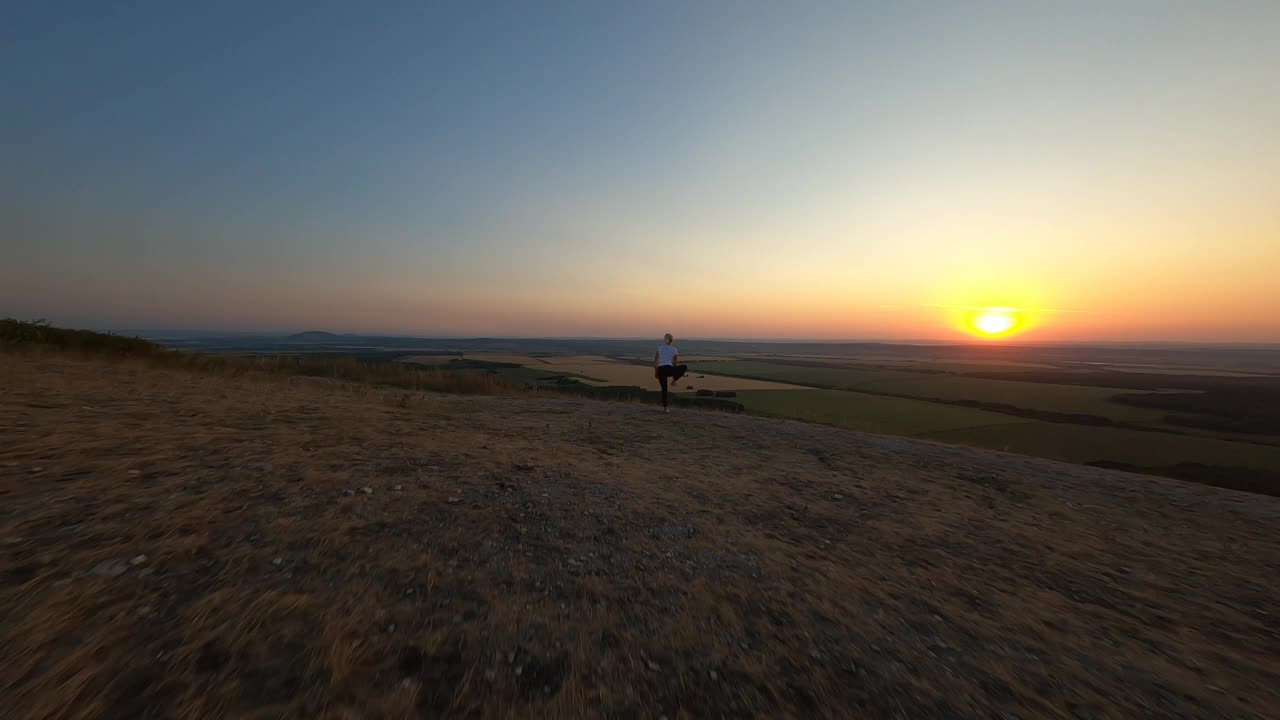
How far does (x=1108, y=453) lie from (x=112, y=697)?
26.5 metres

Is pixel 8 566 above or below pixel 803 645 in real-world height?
above

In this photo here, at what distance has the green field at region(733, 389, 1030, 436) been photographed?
22.1m

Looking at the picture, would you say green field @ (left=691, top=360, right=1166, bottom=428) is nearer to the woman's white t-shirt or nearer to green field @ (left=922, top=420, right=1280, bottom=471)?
green field @ (left=922, top=420, right=1280, bottom=471)

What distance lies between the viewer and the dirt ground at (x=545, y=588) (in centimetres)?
222

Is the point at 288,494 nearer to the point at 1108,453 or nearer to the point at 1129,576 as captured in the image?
the point at 1129,576

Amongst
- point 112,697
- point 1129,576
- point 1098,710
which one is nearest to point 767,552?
point 1098,710

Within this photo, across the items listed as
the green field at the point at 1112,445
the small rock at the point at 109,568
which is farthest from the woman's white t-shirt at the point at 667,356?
the small rock at the point at 109,568

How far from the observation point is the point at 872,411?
26.9 meters

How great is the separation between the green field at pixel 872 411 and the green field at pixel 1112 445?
1.47 m

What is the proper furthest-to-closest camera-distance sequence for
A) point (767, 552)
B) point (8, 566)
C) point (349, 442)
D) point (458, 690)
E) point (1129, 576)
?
point (349, 442) → point (1129, 576) → point (767, 552) → point (8, 566) → point (458, 690)

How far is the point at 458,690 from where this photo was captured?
2.21 metres

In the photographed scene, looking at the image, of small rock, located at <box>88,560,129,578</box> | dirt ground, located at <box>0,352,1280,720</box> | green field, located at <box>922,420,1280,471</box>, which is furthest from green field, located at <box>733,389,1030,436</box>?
small rock, located at <box>88,560,129,578</box>

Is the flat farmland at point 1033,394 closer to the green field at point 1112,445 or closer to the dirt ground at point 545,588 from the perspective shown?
the green field at point 1112,445

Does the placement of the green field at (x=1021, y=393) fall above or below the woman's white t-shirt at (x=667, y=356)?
below
